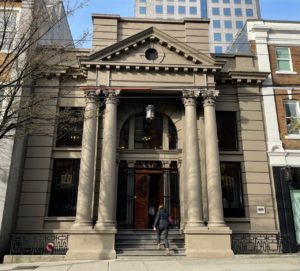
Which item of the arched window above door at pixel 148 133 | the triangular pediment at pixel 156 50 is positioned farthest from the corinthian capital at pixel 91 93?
the arched window above door at pixel 148 133

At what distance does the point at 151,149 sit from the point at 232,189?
14.6 ft

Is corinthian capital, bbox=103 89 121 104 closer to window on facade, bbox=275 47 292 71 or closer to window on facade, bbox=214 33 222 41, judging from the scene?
window on facade, bbox=275 47 292 71

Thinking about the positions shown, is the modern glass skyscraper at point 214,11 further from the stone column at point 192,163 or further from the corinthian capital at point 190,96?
the stone column at point 192,163

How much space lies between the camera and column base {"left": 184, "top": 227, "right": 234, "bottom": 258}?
13188mm

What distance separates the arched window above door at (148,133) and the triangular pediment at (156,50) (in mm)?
2940

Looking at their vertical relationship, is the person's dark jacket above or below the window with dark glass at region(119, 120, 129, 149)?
below

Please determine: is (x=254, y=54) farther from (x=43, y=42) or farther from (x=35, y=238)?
(x=35, y=238)

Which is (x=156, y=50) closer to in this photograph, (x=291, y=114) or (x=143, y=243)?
(x=291, y=114)

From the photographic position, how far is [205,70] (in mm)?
15945

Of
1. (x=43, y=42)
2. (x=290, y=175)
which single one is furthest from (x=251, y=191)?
(x=43, y=42)

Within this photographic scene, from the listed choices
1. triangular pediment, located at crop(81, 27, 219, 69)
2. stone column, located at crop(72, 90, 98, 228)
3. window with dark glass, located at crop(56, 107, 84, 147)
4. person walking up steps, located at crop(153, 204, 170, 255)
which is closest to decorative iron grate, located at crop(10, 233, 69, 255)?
stone column, located at crop(72, 90, 98, 228)

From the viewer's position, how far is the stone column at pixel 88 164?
1366 centimetres

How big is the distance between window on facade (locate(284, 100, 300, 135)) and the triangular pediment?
15.6ft

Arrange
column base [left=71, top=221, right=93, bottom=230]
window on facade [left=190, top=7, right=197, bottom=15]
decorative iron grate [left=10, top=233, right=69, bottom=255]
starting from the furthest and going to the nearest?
window on facade [left=190, top=7, right=197, bottom=15], decorative iron grate [left=10, top=233, right=69, bottom=255], column base [left=71, top=221, right=93, bottom=230]
